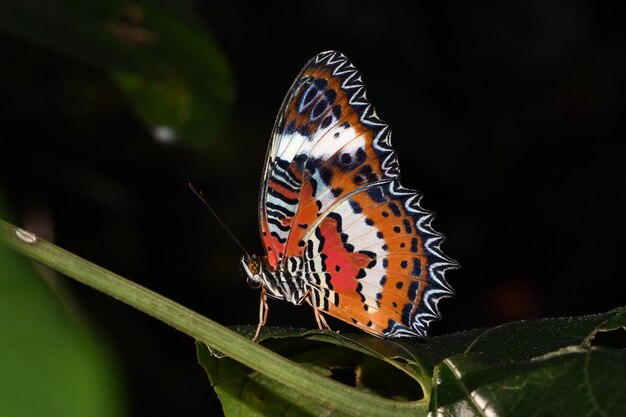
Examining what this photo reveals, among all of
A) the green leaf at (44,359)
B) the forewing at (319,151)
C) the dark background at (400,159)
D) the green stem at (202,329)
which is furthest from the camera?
the dark background at (400,159)

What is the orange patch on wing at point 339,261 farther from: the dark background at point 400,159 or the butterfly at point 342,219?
the dark background at point 400,159

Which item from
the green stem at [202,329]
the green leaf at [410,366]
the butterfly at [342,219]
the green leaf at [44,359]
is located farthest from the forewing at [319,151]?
the green leaf at [44,359]

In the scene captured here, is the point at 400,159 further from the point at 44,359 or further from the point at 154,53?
the point at 44,359

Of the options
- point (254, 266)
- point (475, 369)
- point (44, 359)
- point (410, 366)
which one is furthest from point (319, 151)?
point (44, 359)

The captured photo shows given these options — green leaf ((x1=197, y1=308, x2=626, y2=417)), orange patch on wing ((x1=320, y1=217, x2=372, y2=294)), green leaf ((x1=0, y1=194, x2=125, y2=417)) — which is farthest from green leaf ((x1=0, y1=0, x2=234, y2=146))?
green leaf ((x1=0, y1=194, x2=125, y2=417))

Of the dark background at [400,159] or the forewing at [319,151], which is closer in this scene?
the forewing at [319,151]

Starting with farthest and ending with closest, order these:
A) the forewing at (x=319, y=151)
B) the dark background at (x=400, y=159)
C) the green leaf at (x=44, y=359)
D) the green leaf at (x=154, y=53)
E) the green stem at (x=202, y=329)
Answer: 1. the dark background at (x=400, y=159)
2. the green leaf at (x=154, y=53)
3. the forewing at (x=319, y=151)
4. the green stem at (x=202, y=329)
5. the green leaf at (x=44, y=359)
